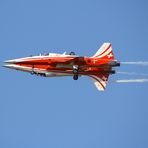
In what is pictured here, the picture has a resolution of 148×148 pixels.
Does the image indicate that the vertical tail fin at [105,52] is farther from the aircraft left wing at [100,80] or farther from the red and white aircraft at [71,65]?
the aircraft left wing at [100,80]

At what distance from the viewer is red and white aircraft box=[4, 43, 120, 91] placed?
83438mm

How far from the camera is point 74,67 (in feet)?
274

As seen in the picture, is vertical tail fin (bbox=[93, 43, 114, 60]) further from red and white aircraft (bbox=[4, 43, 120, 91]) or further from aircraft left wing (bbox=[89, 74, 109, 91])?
aircraft left wing (bbox=[89, 74, 109, 91])

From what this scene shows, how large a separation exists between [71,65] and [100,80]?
164 inches

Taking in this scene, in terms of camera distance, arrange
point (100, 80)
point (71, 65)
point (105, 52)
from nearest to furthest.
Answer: point (71, 65) → point (100, 80) → point (105, 52)

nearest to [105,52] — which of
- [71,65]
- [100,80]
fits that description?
[100,80]

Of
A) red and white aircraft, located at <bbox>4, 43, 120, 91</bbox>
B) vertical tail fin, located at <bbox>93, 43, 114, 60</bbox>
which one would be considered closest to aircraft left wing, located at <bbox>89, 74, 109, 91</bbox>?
red and white aircraft, located at <bbox>4, 43, 120, 91</bbox>

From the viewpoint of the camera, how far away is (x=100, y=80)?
84.5 metres

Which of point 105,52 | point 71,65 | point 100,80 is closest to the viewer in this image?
point 71,65

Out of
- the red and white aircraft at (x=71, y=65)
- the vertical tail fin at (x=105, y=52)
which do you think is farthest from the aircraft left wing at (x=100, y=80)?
the vertical tail fin at (x=105, y=52)

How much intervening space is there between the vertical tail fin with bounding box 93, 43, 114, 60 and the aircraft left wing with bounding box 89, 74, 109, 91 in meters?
2.44

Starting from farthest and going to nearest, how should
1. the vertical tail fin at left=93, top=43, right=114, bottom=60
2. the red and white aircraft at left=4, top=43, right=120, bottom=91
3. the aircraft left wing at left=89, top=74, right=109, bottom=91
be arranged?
the vertical tail fin at left=93, top=43, right=114, bottom=60 → the aircraft left wing at left=89, top=74, right=109, bottom=91 → the red and white aircraft at left=4, top=43, right=120, bottom=91

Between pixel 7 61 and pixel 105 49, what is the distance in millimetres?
12616

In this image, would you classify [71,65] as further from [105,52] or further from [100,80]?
[105,52]
